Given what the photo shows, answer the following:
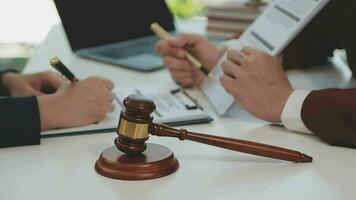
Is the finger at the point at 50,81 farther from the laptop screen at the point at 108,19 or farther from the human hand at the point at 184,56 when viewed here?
the laptop screen at the point at 108,19

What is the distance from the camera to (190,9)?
8.79ft

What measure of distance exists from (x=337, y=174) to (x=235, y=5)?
1.12 m

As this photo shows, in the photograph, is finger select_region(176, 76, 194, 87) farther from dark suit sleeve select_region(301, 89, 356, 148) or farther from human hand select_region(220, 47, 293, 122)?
dark suit sleeve select_region(301, 89, 356, 148)

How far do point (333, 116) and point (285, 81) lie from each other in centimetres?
16

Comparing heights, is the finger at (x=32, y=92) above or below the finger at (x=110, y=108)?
below

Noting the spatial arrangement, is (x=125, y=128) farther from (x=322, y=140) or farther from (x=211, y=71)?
(x=211, y=71)

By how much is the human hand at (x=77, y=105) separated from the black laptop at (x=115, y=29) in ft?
1.63

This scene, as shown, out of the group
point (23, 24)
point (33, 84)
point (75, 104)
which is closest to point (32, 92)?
point (33, 84)

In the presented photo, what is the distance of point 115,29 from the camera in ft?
6.07

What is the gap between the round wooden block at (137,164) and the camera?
879 millimetres

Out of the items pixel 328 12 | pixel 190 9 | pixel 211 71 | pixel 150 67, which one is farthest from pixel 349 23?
pixel 190 9

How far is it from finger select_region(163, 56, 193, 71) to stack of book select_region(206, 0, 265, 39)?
46cm

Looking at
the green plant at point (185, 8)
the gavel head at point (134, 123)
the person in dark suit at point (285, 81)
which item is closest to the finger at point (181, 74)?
the person in dark suit at point (285, 81)

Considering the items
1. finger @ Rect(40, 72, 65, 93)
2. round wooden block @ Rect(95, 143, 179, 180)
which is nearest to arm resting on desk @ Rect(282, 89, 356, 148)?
round wooden block @ Rect(95, 143, 179, 180)
